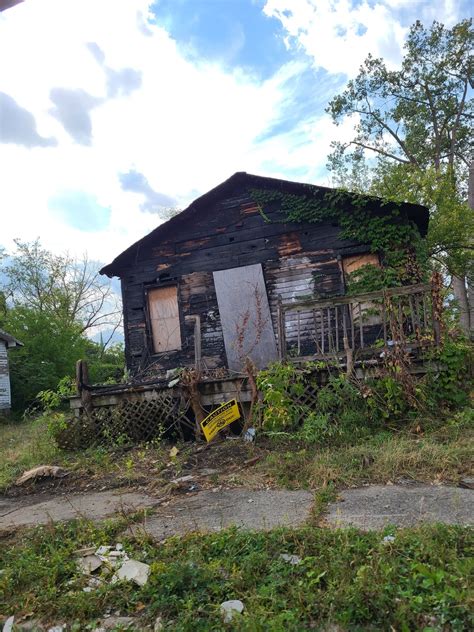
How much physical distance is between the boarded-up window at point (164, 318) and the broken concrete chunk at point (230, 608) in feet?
32.8

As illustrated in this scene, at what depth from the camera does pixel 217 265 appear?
1221 centimetres

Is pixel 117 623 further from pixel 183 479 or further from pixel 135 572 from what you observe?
pixel 183 479

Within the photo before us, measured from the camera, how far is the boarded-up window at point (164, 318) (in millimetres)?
12480

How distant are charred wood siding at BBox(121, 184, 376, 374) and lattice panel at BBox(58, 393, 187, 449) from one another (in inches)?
153

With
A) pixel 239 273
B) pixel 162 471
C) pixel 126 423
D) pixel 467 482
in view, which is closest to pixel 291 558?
pixel 467 482

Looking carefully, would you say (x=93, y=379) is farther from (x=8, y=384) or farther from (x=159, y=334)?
(x=159, y=334)

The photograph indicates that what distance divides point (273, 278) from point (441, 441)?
22.7 feet

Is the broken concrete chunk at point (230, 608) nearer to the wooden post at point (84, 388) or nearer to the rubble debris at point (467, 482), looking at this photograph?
the rubble debris at point (467, 482)

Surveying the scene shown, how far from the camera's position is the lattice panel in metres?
7.70

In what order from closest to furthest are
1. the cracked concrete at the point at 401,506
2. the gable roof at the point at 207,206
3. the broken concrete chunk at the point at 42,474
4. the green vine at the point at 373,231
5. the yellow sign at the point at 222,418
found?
the cracked concrete at the point at 401,506
the broken concrete chunk at the point at 42,474
the yellow sign at the point at 222,418
the green vine at the point at 373,231
the gable roof at the point at 207,206

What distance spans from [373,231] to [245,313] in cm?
394

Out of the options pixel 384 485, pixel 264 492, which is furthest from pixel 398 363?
pixel 264 492

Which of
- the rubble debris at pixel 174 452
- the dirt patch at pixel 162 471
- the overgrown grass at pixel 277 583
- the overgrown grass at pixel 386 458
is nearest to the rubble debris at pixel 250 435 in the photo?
the dirt patch at pixel 162 471

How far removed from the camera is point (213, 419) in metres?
7.16
